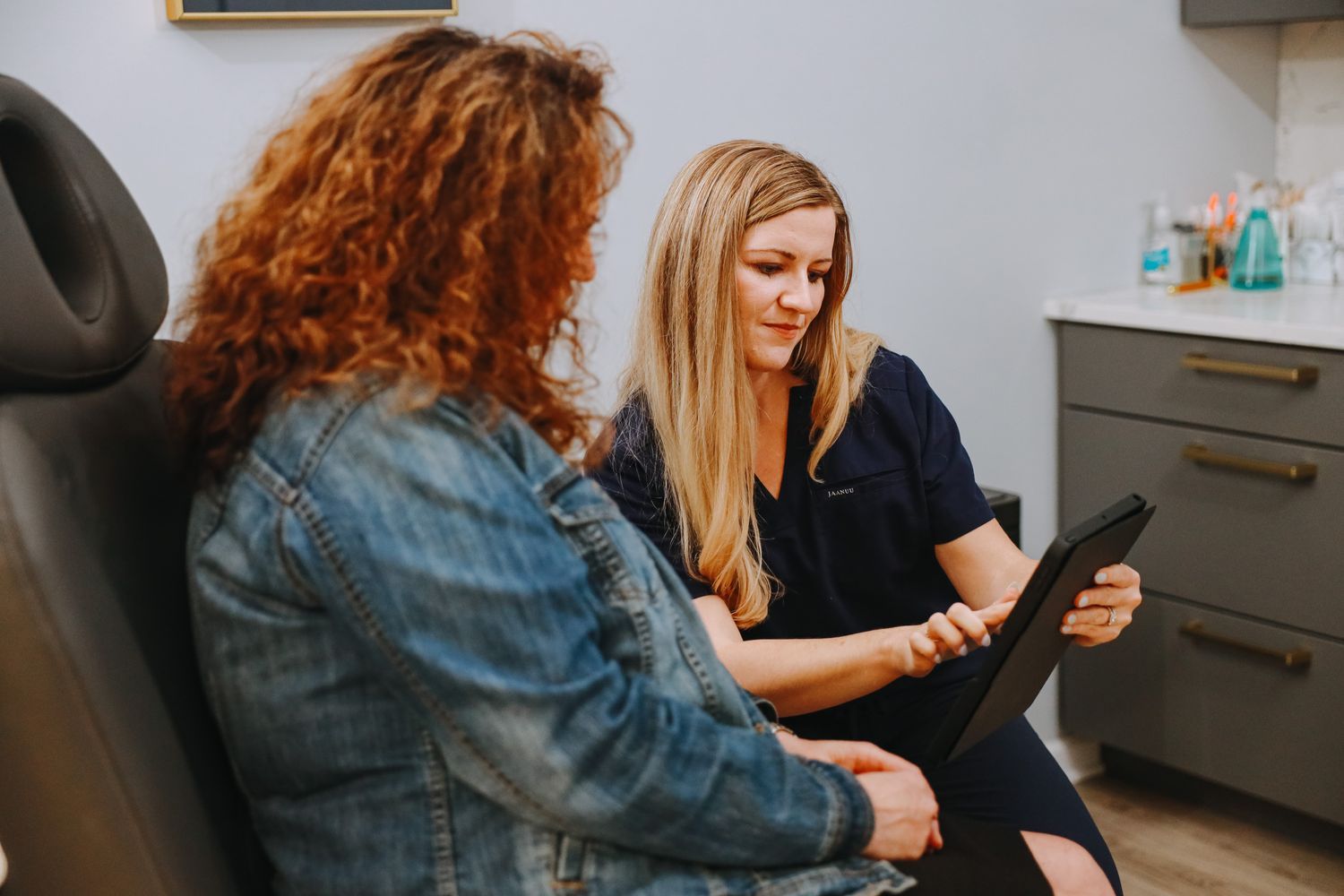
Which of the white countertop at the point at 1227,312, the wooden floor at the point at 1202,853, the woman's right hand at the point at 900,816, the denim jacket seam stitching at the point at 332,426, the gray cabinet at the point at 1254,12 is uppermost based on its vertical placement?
the gray cabinet at the point at 1254,12

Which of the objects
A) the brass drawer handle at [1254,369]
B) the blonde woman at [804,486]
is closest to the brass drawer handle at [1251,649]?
the brass drawer handle at [1254,369]

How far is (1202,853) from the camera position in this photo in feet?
7.69

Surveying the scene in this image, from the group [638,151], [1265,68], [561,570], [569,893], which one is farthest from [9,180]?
[1265,68]

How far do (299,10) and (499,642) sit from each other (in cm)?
110

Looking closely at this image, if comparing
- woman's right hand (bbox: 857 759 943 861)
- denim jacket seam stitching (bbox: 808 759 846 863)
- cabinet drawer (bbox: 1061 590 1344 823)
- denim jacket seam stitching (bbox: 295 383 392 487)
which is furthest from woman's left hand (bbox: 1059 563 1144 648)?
cabinet drawer (bbox: 1061 590 1344 823)

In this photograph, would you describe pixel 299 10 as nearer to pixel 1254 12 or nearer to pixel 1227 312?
pixel 1227 312

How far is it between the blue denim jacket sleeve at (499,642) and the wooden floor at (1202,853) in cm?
158

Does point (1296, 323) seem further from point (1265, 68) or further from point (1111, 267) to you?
point (1265, 68)

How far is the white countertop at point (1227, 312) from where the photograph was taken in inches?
83.0

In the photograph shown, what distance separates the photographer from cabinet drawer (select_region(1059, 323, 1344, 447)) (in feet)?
Answer: 6.91

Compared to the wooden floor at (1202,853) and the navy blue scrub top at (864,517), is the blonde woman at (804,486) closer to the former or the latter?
the navy blue scrub top at (864,517)

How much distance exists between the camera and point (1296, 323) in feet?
6.93

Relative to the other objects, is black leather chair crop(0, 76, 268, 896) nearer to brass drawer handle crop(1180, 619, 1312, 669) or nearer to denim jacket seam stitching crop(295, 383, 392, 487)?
denim jacket seam stitching crop(295, 383, 392, 487)

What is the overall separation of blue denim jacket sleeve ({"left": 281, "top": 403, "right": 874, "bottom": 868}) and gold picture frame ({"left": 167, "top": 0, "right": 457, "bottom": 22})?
94cm
